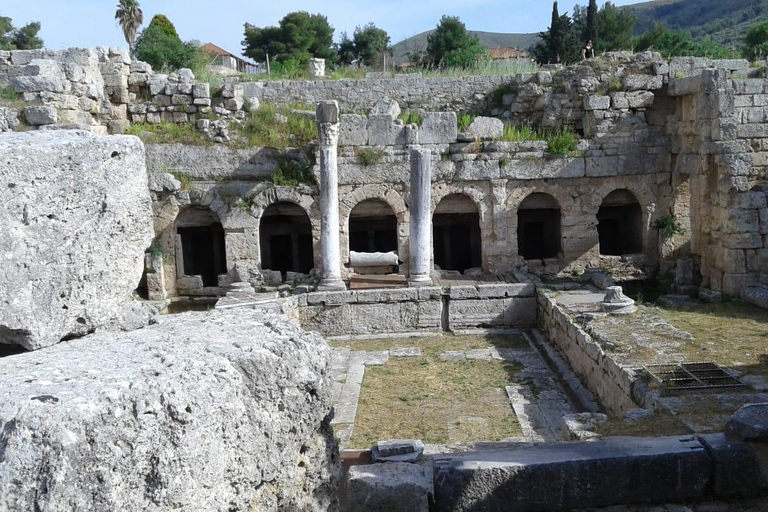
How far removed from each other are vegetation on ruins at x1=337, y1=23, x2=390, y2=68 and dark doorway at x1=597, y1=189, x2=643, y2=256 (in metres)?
33.7

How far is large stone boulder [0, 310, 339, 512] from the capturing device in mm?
2822

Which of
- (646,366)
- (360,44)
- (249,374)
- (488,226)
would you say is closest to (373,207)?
(488,226)

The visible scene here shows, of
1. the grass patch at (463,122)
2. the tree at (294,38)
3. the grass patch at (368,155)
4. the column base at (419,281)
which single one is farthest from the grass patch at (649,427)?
the tree at (294,38)

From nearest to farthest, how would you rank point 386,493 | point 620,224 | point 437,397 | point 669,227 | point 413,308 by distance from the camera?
point 386,493, point 437,397, point 413,308, point 669,227, point 620,224

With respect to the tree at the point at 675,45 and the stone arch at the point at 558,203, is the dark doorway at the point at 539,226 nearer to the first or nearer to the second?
the stone arch at the point at 558,203

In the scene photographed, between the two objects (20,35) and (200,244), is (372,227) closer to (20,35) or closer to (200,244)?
(200,244)

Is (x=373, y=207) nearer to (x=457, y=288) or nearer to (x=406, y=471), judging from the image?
(x=457, y=288)

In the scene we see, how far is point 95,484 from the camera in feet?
9.42

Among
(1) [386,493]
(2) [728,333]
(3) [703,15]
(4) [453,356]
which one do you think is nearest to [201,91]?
(4) [453,356]

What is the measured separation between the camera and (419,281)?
15789 mm

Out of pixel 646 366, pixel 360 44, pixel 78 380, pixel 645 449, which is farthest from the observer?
pixel 360 44

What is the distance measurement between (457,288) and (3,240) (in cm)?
1228

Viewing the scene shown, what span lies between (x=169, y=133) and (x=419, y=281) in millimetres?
6910

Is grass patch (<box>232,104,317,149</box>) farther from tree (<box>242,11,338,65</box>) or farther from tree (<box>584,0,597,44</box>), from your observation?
tree (<box>242,11,338,65</box>)
